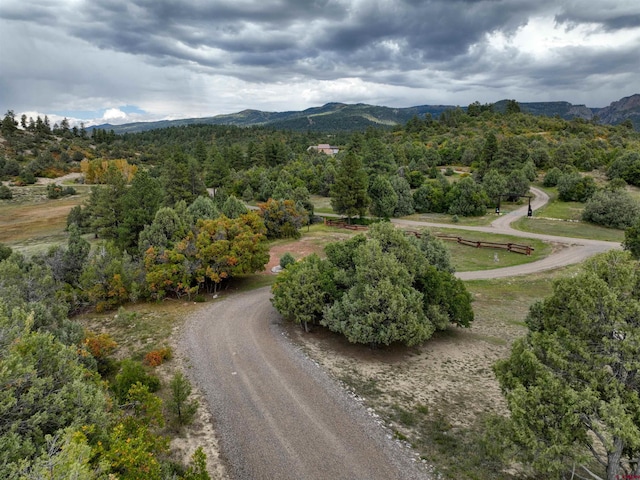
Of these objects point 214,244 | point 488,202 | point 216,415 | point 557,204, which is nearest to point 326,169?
point 488,202

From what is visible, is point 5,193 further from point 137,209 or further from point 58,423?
point 58,423

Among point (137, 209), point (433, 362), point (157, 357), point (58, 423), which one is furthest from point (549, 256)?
point (137, 209)

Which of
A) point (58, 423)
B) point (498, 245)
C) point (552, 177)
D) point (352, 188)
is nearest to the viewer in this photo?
point (58, 423)

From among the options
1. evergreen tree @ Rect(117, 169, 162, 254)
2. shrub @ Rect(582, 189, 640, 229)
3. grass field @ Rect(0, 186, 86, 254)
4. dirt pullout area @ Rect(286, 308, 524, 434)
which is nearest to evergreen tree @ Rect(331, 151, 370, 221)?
evergreen tree @ Rect(117, 169, 162, 254)

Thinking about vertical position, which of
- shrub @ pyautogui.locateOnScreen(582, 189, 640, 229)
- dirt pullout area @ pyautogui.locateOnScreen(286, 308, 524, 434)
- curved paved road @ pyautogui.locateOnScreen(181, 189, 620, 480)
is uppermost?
shrub @ pyautogui.locateOnScreen(582, 189, 640, 229)

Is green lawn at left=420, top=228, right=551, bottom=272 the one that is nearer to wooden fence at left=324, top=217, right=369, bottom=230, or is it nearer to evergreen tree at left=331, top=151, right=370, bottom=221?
wooden fence at left=324, top=217, right=369, bottom=230

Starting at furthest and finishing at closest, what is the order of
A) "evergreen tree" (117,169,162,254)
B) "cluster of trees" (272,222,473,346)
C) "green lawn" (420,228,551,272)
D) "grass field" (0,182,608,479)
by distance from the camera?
1. "evergreen tree" (117,169,162,254)
2. "green lawn" (420,228,551,272)
3. "cluster of trees" (272,222,473,346)
4. "grass field" (0,182,608,479)

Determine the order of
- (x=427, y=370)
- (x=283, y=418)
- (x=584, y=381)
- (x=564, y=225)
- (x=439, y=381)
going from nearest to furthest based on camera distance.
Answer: (x=584, y=381) → (x=283, y=418) → (x=439, y=381) → (x=427, y=370) → (x=564, y=225)
